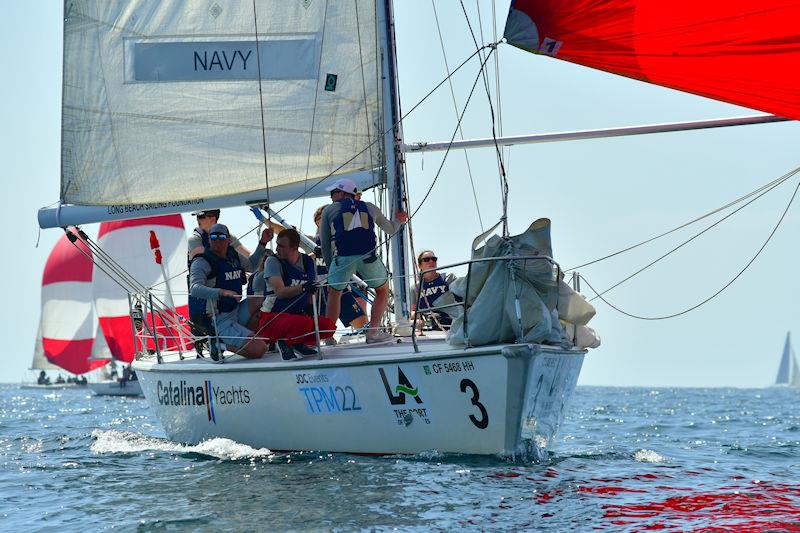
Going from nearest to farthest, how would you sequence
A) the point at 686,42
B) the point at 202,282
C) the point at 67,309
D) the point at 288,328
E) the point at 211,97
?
1. the point at 686,42
2. the point at 288,328
3. the point at 202,282
4. the point at 211,97
5. the point at 67,309

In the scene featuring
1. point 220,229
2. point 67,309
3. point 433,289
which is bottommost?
point 433,289

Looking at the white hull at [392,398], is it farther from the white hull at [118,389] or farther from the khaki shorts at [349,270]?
the white hull at [118,389]

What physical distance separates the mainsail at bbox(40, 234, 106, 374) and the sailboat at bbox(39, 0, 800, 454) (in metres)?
33.6

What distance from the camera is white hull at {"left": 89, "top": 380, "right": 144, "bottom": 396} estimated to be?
43094 mm

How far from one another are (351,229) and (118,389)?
35.5m

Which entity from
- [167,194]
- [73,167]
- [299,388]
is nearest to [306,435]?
[299,388]

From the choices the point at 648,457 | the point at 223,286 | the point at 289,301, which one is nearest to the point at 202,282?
the point at 223,286

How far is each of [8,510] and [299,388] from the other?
8.34 ft

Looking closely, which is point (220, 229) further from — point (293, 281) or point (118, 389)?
point (118, 389)

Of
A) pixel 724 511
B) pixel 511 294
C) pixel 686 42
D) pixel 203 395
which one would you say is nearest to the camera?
pixel 724 511

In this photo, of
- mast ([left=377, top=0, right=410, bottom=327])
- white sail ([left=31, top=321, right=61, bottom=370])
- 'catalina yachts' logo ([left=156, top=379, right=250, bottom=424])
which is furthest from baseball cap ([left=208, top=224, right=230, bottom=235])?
white sail ([left=31, top=321, right=61, bottom=370])

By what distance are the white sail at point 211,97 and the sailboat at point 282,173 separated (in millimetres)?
14

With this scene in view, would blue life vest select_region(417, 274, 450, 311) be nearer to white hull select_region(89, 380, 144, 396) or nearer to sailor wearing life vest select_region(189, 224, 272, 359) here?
sailor wearing life vest select_region(189, 224, 272, 359)

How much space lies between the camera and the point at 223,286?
10.1 m
